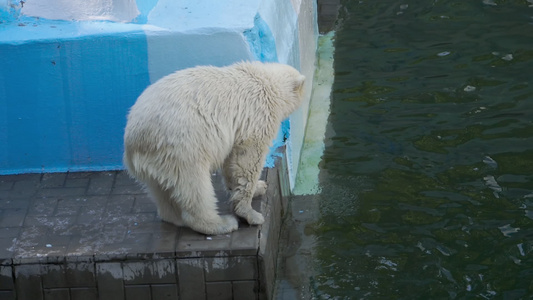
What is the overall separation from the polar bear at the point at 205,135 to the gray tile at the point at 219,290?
314 millimetres

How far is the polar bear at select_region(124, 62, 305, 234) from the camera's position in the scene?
171 inches

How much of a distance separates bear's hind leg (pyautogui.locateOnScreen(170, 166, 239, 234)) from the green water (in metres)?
0.78

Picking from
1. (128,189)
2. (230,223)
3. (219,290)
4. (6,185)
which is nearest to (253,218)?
(230,223)

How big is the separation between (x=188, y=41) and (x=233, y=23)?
0.34 m

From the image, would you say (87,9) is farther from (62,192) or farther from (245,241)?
(245,241)

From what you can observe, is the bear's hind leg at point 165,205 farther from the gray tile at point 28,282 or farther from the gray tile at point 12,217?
the gray tile at point 12,217

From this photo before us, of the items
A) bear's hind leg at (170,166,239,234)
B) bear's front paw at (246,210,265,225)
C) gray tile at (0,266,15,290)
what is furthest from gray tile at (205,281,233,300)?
gray tile at (0,266,15,290)

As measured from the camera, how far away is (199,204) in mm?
4488

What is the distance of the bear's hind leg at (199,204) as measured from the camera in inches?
173

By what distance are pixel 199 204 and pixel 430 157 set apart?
258cm

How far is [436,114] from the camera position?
704 centimetres

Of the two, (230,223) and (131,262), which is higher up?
(230,223)

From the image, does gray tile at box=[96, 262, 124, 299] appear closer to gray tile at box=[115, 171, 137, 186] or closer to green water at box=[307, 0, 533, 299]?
gray tile at box=[115, 171, 137, 186]

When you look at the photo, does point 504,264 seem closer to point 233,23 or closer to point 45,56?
point 233,23
